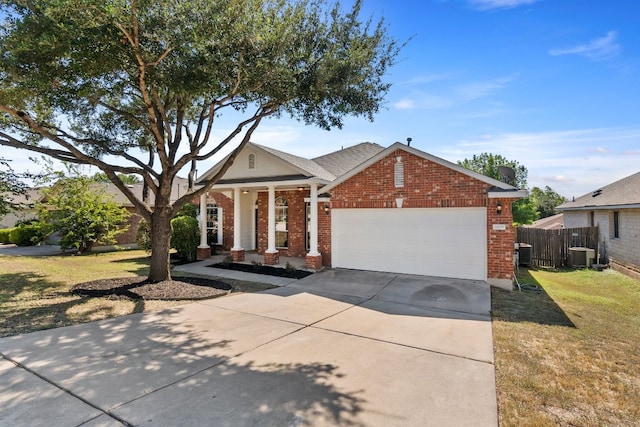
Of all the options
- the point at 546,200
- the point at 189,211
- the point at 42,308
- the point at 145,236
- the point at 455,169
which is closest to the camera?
the point at 42,308

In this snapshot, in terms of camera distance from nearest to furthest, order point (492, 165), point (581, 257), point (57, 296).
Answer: point (57, 296) → point (581, 257) → point (492, 165)

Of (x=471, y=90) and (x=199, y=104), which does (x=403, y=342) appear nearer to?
(x=471, y=90)

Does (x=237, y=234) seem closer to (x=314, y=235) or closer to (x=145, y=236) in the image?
(x=314, y=235)

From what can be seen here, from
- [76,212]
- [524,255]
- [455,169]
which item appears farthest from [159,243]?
[524,255]

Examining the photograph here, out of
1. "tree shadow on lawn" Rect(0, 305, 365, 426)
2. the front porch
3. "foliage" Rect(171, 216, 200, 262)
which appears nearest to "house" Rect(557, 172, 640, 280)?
the front porch

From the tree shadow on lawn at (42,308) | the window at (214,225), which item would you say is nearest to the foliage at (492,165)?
the window at (214,225)

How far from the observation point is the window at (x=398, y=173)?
36.6ft

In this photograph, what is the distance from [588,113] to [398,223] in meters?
7.65

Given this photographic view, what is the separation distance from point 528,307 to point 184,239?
1294 centimetres

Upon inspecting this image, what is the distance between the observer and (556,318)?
22.8 feet

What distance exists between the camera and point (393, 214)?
1143 cm

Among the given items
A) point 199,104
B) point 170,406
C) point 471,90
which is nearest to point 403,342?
point 170,406

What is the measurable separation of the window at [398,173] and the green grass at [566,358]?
4294 millimetres

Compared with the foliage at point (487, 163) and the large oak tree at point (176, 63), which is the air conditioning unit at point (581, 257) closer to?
the large oak tree at point (176, 63)
